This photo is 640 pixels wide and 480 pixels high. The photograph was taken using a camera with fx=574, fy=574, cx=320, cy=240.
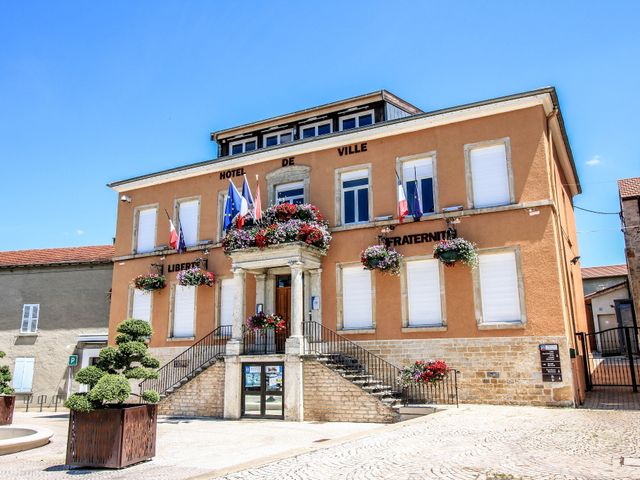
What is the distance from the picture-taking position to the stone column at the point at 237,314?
16438mm

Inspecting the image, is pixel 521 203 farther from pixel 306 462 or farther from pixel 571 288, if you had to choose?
pixel 306 462

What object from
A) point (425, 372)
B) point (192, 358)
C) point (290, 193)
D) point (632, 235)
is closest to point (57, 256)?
point (192, 358)

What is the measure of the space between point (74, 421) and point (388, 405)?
7.42m

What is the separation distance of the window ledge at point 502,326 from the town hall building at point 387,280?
5cm

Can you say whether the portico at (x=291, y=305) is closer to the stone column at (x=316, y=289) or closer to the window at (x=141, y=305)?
the stone column at (x=316, y=289)

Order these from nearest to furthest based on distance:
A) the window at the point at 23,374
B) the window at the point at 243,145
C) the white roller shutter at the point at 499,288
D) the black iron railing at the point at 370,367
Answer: the white roller shutter at the point at 499,288, the black iron railing at the point at 370,367, the window at the point at 243,145, the window at the point at 23,374

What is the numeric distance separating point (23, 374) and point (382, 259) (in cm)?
1786

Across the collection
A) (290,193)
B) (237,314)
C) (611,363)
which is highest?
(290,193)

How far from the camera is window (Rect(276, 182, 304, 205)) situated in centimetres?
1872

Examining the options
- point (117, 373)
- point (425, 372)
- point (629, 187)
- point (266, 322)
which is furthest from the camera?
point (629, 187)

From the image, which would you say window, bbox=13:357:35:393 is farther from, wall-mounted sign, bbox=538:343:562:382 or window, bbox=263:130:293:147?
wall-mounted sign, bbox=538:343:562:382

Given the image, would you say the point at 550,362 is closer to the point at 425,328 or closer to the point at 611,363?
the point at 425,328

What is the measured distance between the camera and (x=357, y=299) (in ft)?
55.5

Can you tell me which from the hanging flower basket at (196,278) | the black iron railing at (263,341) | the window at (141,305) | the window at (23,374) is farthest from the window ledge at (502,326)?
the window at (23,374)
